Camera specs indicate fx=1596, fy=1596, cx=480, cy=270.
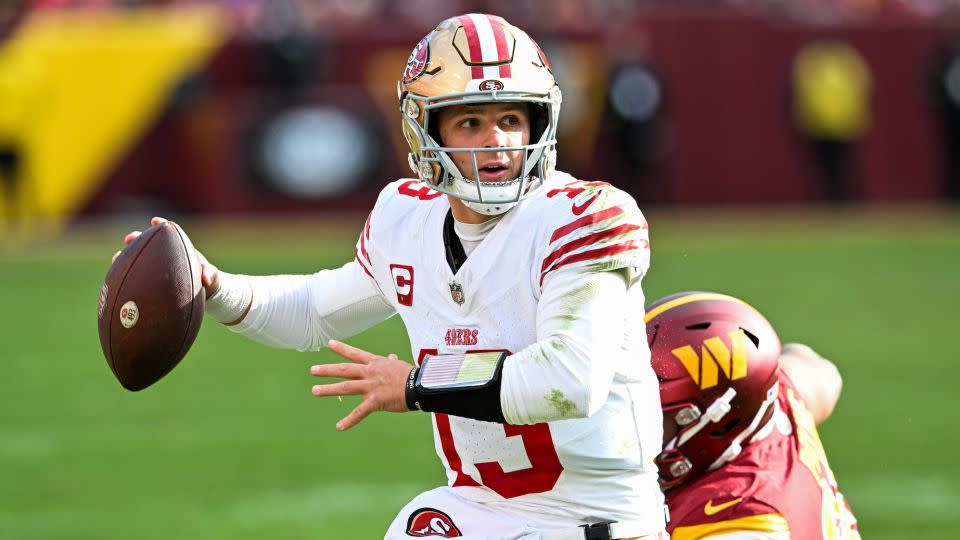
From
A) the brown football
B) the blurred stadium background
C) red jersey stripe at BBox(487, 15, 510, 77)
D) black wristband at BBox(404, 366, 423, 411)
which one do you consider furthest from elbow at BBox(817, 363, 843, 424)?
the blurred stadium background

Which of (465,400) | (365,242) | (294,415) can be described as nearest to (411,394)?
(465,400)

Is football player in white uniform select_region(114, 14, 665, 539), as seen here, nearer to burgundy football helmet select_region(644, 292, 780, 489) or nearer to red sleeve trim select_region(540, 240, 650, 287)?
red sleeve trim select_region(540, 240, 650, 287)

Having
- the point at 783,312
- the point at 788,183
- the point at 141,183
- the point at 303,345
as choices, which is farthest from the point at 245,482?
the point at 788,183

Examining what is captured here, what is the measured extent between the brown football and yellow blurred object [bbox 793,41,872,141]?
1349 centimetres

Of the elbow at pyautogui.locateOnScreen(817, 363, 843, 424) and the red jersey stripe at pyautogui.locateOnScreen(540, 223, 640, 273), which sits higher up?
the red jersey stripe at pyautogui.locateOnScreen(540, 223, 640, 273)

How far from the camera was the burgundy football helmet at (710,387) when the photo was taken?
413cm

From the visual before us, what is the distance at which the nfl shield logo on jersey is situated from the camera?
3639mm

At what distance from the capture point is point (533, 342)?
3.59 meters

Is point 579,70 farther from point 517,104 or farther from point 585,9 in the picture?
point 517,104

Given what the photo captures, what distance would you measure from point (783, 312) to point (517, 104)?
7860 millimetres

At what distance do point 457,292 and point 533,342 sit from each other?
0.70 feet

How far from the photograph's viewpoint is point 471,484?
12.2 ft

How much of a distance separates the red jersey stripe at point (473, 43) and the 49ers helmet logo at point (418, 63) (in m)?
0.10

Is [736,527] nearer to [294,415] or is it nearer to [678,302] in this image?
[678,302]
